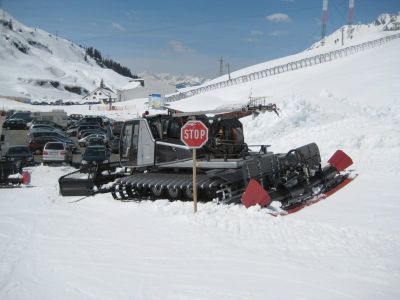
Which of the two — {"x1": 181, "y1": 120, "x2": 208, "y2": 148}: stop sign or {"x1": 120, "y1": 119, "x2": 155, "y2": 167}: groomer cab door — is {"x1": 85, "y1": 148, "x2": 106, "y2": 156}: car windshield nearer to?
{"x1": 120, "y1": 119, "x2": 155, "y2": 167}: groomer cab door

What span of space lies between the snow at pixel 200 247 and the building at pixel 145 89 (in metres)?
103

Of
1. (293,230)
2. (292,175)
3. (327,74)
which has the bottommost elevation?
(293,230)

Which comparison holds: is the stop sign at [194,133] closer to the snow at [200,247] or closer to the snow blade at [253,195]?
the snow blade at [253,195]

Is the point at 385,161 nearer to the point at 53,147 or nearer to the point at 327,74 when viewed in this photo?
the point at 53,147

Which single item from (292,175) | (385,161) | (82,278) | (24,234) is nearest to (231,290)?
(82,278)

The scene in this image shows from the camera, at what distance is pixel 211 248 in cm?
773

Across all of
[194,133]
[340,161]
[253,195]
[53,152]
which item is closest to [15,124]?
[53,152]

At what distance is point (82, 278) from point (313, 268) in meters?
3.40

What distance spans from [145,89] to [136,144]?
105341mm

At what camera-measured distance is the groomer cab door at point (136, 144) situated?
1353 cm

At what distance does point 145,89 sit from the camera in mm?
117312

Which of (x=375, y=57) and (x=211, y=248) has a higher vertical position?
(x=375, y=57)

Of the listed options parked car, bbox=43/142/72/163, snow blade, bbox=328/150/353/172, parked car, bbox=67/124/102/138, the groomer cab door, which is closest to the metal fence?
parked car, bbox=67/124/102/138

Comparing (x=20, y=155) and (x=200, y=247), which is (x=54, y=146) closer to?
(x=20, y=155)
